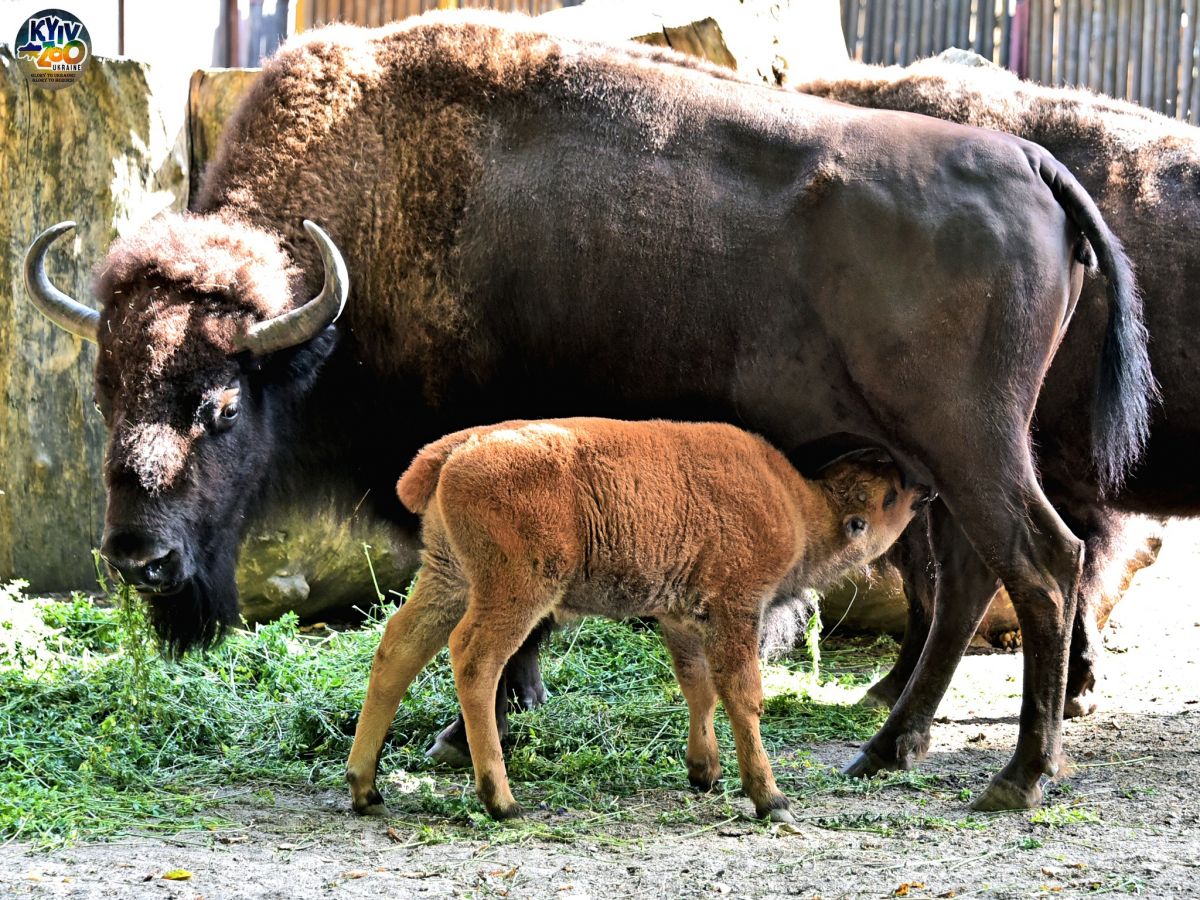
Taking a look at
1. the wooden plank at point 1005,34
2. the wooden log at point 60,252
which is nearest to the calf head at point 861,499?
the wooden log at point 60,252

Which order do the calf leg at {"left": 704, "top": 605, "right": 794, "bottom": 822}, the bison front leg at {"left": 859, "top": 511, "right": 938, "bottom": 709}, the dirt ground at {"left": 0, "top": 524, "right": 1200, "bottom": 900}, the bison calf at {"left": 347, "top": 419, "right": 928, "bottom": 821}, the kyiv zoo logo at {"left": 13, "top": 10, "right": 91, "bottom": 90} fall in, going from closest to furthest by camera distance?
Result: the dirt ground at {"left": 0, "top": 524, "right": 1200, "bottom": 900} < the bison calf at {"left": 347, "top": 419, "right": 928, "bottom": 821} < the calf leg at {"left": 704, "top": 605, "right": 794, "bottom": 822} < the bison front leg at {"left": 859, "top": 511, "right": 938, "bottom": 709} < the kyiv zoo logo at {"left": 13, "top": 10, "right": 91, "bottom": 90}

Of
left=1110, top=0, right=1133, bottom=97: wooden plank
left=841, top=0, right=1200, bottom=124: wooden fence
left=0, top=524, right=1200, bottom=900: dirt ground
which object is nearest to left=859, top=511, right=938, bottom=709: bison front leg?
left=0, top=524, right=1200, bottom=900: dirt ground

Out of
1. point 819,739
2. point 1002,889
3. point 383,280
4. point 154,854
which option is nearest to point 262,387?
point 383,280

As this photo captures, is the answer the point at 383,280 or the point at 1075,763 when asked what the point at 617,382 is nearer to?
the point at 383,280

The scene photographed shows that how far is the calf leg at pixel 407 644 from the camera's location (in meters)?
4.41

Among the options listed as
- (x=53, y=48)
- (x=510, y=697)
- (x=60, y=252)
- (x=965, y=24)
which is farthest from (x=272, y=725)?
(x=965, y=24)

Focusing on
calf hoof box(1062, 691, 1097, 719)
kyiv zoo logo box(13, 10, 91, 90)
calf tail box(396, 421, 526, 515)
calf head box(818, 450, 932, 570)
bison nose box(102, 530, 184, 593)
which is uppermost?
kyiv zoo logo box(13, 10, 91, 90)

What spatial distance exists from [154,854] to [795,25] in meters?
5.47

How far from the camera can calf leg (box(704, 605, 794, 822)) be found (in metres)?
4.25

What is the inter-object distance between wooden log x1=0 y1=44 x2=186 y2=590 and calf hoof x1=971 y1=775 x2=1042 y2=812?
4722 millimetres

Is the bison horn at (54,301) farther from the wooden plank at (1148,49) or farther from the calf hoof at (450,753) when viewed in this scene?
the wooden plank at (1148,49)

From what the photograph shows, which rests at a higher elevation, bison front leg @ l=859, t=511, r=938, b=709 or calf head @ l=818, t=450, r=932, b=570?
calf head @ l=818, t=450, r=932, b=570

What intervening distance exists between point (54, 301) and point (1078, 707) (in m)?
4.28

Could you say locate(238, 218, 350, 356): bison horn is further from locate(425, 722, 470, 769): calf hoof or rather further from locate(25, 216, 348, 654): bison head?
locate(425, 722, 470, 769): calf hoof
